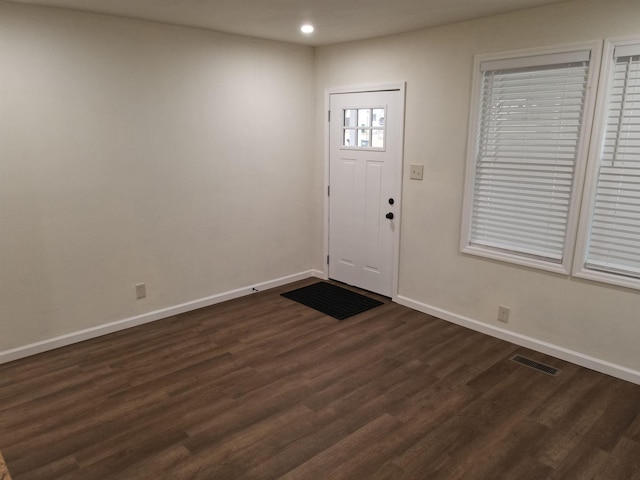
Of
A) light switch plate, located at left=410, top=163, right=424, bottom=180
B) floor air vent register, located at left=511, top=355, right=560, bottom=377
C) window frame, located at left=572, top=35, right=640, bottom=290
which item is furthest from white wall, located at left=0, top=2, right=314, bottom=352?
window frame, located at left=572, top=35, right=640, bottom=290

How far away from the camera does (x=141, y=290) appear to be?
155 inches

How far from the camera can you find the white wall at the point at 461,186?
120 inches

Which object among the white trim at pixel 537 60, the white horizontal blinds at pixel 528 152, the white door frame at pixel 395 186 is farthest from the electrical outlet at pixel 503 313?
the white trim at pixel 537 60

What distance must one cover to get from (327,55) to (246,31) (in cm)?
101

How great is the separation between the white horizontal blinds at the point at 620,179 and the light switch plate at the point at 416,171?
1426 millimetres

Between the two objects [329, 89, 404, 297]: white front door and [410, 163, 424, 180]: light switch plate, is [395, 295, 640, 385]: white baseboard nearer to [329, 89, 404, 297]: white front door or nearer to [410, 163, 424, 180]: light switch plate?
[329, 89, 404, 297]: white front door

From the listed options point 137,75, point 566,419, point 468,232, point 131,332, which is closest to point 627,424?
point 566,419

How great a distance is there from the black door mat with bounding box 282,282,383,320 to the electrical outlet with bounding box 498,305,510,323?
1163 mm

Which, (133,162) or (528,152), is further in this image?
(133,162)

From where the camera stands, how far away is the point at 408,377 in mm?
3137

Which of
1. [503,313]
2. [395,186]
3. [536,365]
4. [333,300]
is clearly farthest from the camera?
[333,300]

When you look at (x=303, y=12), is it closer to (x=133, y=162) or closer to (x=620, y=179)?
(x=133, y=162)

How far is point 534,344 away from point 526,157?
4.75 ft

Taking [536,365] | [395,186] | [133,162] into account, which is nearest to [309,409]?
[536,365]
